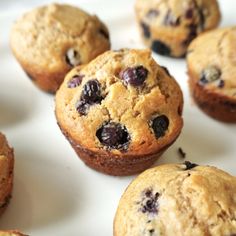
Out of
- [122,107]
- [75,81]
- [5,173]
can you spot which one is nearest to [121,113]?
[122,107]

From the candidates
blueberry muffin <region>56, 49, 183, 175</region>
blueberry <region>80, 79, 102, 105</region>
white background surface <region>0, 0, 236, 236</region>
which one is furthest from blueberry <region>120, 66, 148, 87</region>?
white background surface <region>0, 0, 236, 236</region>

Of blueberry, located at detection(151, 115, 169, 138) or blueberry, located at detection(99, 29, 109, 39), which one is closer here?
blueberry, located at detection(151, 115, 169, 138)

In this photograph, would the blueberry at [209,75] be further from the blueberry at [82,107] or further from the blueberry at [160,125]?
the blueberry at [82,107]

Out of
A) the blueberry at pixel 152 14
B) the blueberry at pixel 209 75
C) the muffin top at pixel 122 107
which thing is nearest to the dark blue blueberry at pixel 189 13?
the blueberry at pixel 152 14

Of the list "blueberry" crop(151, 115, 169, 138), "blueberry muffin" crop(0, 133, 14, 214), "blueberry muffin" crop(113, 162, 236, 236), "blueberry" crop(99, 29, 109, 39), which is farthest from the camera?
"blueberry" crop(99, 29, 109, 39)

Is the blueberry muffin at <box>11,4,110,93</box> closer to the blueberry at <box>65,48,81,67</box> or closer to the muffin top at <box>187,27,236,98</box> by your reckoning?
the blueberry at <box>65,48,81,67</box>

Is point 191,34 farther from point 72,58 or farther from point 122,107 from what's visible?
point 122,107
